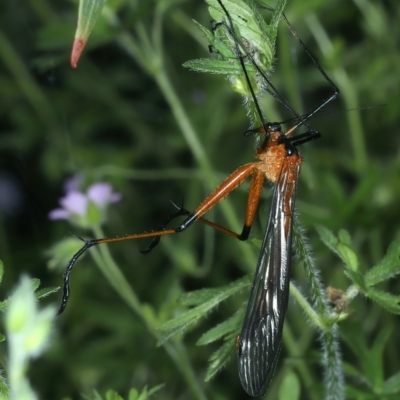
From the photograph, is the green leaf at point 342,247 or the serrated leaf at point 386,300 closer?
the serrated leaf at point 386,300

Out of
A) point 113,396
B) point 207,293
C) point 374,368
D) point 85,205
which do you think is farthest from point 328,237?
point 85,205

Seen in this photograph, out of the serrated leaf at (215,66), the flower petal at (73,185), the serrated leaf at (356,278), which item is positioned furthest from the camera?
the flower petal at (73,185)

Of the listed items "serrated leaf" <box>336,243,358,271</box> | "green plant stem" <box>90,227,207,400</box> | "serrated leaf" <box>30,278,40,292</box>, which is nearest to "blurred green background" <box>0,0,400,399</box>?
"green plant stem" <box>90,227,207,400</box>

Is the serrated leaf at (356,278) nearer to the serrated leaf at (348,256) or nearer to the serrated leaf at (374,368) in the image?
the serrated leaf at (348,256)

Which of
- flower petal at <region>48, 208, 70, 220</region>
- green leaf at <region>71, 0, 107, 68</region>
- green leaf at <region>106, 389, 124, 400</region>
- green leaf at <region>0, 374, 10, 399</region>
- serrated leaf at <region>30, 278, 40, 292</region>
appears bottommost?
green leaf at <region>106, 389, 124, 400</region>

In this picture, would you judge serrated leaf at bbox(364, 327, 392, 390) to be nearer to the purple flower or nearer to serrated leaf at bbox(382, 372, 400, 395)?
serrated leaf at bbox(382, 372, 400, 395)

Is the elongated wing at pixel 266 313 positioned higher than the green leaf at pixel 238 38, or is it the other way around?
the green leaf at pixel 238 38

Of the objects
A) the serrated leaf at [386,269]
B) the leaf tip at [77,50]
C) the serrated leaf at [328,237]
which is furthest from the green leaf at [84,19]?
the serrated leaf at [386,269]
